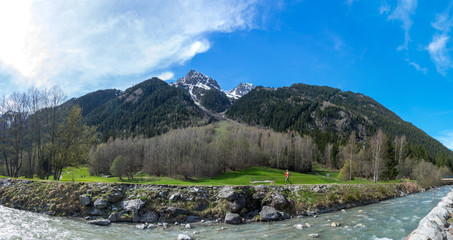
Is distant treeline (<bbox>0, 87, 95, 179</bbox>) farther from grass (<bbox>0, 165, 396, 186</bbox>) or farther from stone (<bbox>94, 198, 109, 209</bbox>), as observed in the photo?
stone (<bbox>94, 198, 109, 209</bbox>)

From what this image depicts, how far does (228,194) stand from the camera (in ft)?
69.4

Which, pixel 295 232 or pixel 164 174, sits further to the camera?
pixel 164 174

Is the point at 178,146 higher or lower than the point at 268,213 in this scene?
higher

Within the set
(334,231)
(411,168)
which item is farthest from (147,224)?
(411,168)

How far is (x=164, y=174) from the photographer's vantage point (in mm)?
49594

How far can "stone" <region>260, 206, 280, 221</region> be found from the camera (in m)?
19.1

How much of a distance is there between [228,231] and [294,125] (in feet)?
639

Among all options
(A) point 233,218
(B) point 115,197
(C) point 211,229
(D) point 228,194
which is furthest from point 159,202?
(A) point 233,218

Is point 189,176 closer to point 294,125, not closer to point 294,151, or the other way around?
point 294,151

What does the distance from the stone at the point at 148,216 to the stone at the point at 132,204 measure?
57cm

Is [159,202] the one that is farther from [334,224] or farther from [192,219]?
[334,224]

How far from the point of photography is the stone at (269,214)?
19.1m

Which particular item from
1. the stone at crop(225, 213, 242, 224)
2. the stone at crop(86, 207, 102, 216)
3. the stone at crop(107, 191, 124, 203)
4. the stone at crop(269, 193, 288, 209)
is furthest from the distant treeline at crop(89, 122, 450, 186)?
the stone at crop(225, 213, 242, 224)

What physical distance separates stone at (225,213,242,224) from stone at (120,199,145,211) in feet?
25.1
